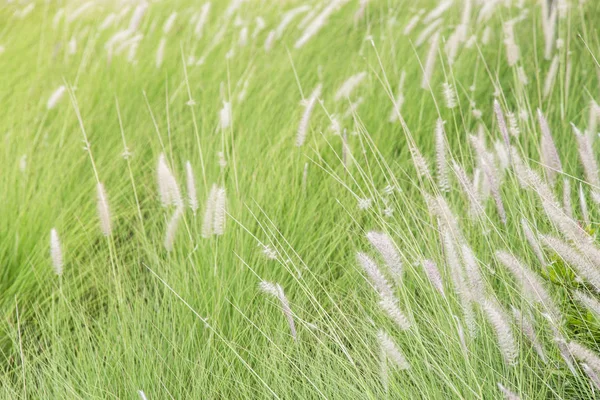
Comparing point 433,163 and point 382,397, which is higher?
point 382,397

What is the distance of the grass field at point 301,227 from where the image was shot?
1.45 m

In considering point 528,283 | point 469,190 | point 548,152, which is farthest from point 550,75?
point 528,283

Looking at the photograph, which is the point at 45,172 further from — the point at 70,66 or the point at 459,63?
the point at 459,63

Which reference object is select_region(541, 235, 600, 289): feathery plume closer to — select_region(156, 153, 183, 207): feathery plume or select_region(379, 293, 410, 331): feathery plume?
select_region(379, 293, 410, 331): feathery plume

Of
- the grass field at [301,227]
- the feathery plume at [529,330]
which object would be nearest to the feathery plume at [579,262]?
the grass field at [301,227]

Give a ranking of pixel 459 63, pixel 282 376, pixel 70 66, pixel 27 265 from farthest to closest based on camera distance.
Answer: pixel 70 66 → pixel 459 63 → pixel 27 265 → pixel 282 376

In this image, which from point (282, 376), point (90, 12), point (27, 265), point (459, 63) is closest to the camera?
point (282, 376)

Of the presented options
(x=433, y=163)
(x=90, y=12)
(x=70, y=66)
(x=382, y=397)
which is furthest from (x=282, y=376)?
(x=90, y=12)

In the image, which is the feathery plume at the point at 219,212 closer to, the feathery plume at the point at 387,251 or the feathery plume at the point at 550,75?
the feathery plume at the point at 387,251

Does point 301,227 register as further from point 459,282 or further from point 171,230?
point 459,282

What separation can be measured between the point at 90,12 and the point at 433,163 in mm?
2610

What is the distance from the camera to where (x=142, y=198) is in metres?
2.52

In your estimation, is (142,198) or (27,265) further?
(142,198)

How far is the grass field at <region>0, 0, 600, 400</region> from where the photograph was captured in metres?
1.45
